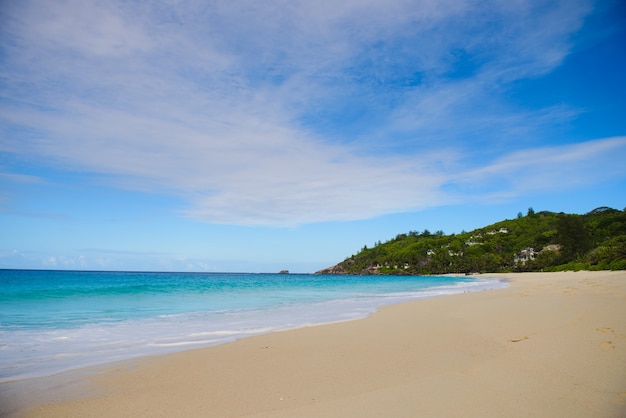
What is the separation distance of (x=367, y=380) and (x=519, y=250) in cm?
10665

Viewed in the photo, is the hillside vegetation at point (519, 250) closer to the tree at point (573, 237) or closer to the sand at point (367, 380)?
the tree at point (573, 237)

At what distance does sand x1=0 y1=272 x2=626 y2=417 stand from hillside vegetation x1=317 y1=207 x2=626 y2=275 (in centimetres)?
4007

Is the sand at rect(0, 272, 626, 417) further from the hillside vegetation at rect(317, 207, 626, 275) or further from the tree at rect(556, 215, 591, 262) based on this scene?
the tree at rect(556, 215, 591, 262)

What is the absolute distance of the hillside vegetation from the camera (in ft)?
169

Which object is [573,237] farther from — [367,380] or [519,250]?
[367,380]

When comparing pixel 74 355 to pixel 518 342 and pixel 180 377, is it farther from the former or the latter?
pixel 518 342

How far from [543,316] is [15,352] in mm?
11722

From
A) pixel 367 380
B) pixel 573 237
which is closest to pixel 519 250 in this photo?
pixel 573 237

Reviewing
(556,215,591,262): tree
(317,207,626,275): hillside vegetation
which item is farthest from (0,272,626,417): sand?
(556,215,591,262): tree

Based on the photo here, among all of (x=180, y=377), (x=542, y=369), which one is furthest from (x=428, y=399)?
(x=180, y=377)

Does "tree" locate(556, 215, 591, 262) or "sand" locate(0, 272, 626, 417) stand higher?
"tree" locate(556, 215, 591, 262)

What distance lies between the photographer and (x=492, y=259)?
96.2 m

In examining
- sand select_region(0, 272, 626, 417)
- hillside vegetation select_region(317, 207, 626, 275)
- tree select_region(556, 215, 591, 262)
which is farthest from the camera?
tree select_region(556, 215, 591, 262)

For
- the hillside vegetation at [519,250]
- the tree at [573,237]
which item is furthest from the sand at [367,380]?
the tree at [573,237]
